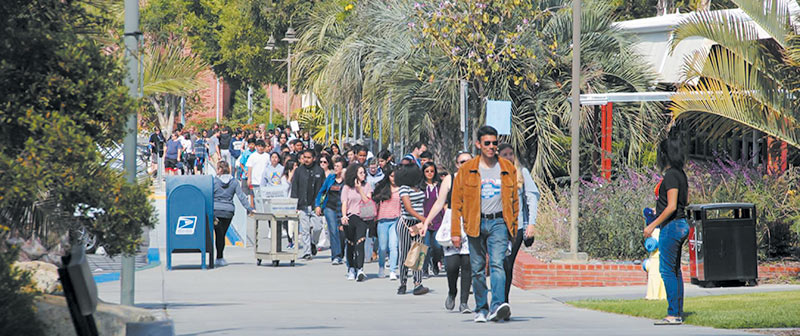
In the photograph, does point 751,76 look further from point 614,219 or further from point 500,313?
point 500,313

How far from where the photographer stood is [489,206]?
10422 millimetres

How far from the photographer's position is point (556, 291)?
1390 centimetres

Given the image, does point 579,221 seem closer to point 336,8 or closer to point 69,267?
point 69,267

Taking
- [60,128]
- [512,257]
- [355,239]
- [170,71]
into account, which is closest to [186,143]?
[355,239]

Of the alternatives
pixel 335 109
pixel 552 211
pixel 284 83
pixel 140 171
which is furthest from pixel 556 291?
pixel 284 83

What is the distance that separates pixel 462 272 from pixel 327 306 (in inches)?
63.8

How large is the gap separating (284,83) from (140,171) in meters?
55.7

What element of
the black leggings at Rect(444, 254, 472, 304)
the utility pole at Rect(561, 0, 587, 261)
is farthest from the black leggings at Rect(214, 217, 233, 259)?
the black leggings at Rect(444, 254, 472, 304)

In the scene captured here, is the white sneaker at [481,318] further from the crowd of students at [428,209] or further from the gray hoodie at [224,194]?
the gray hoodie at [224,194]

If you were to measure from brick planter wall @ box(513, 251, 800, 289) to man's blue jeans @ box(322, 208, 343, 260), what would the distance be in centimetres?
376

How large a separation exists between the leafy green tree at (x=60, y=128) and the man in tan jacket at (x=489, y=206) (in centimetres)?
378

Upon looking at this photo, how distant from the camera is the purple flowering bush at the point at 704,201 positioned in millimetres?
14781

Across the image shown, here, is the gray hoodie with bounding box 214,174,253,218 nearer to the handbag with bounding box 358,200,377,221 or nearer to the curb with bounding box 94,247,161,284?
the curb with bounding box 94,247,161,284

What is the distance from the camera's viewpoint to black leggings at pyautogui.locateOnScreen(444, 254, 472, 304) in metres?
11.5
